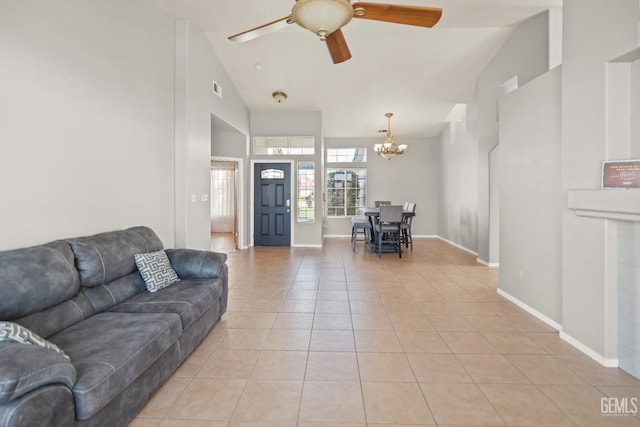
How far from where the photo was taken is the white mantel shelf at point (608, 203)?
2072 millimetres

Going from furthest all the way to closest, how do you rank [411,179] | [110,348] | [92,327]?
[411,179] < [92,327] < [110,348]

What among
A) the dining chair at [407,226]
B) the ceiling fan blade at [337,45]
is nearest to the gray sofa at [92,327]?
the ceiling fan blade at [337,45]

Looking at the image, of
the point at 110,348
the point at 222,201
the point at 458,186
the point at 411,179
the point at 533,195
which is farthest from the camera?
the point at 222,201

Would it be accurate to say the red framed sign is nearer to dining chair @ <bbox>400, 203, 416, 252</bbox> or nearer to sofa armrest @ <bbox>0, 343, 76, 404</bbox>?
sofa armrest @ <bbox>0, 343, 76, 404</bbox>

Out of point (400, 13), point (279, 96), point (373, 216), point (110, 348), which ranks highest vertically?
point (279, 96)

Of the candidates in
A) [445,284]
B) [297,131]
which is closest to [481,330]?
[445,284]

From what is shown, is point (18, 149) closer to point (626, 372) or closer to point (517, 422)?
point (517, 422)

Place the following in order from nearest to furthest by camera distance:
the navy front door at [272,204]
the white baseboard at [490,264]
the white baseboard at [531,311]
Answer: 1. the white baseboard at [531,311]
2. the white baseboard at [490,264]
3. the navy front door at [272,204]

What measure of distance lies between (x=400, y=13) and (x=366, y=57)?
3.46m

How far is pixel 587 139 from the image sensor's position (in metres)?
2.50

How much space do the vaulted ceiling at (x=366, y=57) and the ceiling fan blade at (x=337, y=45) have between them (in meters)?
1.44

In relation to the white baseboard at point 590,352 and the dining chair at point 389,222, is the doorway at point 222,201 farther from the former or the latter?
the white baseboard at point 590,352

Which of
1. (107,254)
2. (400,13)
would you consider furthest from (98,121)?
(400,13)

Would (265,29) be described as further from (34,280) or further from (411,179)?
(411,179)
